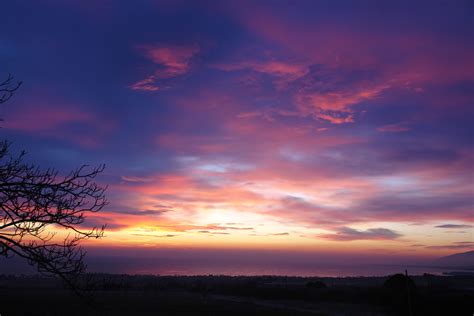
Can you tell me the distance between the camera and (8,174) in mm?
7363

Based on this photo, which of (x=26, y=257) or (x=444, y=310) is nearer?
(x=26, y=257)

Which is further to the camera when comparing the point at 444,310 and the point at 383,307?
the point at 383,307

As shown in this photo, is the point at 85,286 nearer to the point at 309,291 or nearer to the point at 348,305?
the point at 348,305

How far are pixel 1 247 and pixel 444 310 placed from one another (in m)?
42.0

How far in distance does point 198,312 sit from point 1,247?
125 ft

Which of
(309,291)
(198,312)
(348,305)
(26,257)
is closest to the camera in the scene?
(26,257)

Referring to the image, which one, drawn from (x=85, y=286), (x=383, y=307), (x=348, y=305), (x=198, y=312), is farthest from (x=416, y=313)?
(x=85, y=286)

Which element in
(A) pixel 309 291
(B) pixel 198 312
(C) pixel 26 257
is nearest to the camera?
(C) pixel 26 257

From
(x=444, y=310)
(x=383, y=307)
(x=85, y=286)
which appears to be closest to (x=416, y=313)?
(x=444, y=310)

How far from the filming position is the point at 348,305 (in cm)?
5284

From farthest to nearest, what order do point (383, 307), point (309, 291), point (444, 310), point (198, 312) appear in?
point (309, 291)
point (383, 307)
point (198, 312)
point (444, 310)

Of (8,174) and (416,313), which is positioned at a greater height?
(8,174)

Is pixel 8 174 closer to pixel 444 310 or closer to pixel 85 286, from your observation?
pixel 85 286

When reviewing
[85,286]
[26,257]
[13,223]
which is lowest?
[85,286]
